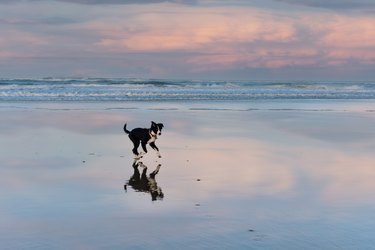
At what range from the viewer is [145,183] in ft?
28.8

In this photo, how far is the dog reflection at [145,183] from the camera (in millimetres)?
8008

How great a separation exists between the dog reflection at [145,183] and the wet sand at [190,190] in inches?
1.0

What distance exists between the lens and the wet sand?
5.93 m

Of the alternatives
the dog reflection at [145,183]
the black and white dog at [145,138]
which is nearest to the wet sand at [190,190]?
the dog reflection at [145,183]

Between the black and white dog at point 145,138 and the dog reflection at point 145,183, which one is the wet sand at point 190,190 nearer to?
the dog reflection at point 145,183

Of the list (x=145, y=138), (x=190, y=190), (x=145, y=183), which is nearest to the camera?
(x=190, y=190)

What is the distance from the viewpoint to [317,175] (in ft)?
30.3

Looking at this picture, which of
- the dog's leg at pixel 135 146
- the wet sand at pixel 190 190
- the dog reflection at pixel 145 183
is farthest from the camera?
the dog's leg at pixel 135 146

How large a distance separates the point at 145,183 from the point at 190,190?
92 cm

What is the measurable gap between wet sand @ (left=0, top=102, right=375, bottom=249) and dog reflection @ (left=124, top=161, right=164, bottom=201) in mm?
26

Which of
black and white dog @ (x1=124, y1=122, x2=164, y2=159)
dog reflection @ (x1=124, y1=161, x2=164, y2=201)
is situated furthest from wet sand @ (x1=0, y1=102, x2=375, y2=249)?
black and white dog @ (x1=124, y1=122, x2=164, y2=159)

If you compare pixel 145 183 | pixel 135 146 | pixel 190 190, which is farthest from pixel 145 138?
pixel 190 190

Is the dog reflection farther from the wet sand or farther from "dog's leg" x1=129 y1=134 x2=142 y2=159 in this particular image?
"dog's leg" x1=129 y1=134 x2=142 y2=159

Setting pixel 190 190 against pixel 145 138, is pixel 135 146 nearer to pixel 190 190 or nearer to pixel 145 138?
pixel 145 138
